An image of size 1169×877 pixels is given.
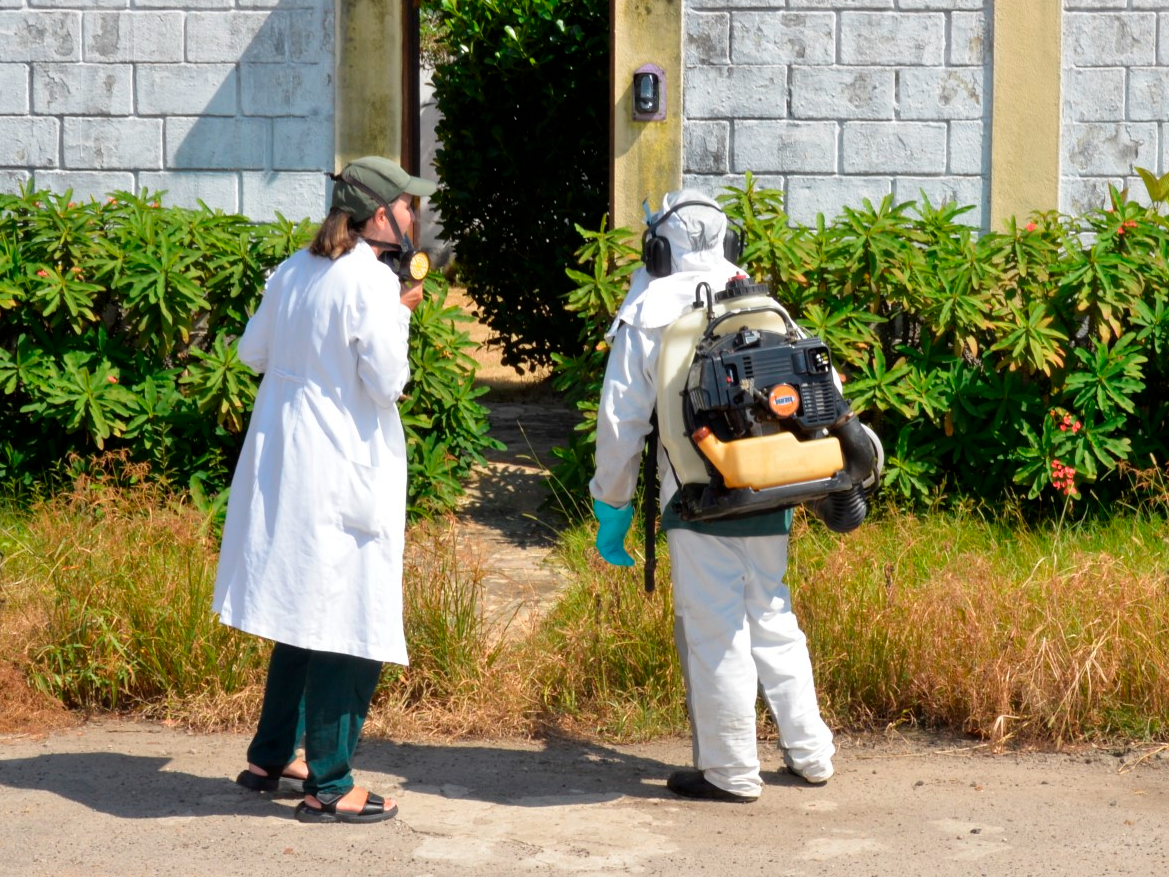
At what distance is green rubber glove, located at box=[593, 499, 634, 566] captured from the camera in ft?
14.8

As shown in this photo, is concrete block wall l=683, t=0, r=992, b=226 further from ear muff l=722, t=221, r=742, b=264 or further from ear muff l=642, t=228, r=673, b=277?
ear muff l=642, t=228, r=673, b=277

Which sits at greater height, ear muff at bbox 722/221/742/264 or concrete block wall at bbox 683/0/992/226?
concrete block wall at bbox 683/0/992/226

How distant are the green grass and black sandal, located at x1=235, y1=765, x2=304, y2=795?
633mm

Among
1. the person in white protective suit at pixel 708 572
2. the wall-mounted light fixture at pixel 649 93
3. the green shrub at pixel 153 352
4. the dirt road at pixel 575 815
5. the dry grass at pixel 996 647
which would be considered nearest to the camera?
the dirt road at pixel 575 815

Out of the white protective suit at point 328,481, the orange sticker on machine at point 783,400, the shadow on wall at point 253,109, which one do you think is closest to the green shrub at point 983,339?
the shadow on wall at point 253,109

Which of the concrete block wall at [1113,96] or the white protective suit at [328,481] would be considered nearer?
the white protective suit at [328,481]

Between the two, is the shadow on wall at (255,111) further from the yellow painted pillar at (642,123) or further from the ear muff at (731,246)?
the ear muff at (731,246)

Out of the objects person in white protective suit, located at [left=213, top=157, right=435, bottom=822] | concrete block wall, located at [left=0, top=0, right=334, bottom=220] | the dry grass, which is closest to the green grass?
the dry grass

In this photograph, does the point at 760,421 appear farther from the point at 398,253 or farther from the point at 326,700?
the point at 326,700

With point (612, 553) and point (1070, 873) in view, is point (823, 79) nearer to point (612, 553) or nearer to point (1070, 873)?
point (612, 553)

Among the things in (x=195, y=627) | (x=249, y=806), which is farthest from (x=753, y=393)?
(x=195, y=627)

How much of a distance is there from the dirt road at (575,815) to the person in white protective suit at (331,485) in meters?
0.28

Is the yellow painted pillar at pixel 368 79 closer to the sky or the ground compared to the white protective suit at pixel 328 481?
closer to the sky

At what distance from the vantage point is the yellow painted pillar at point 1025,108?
7301 mm
